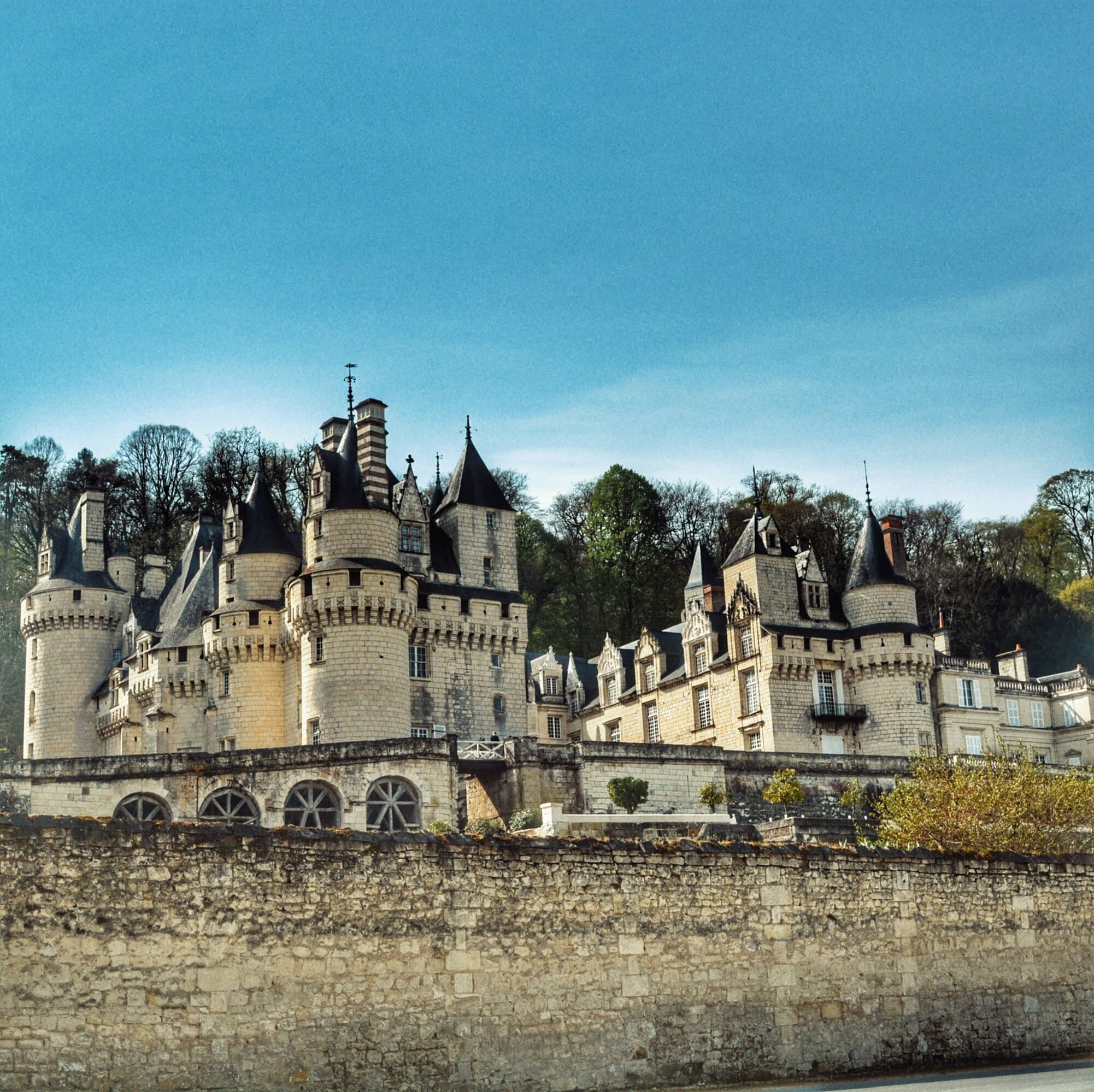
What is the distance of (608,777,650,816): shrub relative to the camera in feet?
132

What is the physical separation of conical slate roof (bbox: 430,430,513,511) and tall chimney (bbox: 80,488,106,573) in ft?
42.8

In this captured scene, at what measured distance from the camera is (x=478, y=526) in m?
48.8

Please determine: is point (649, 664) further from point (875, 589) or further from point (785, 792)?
point (785, 792)

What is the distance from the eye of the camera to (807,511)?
2869 inches

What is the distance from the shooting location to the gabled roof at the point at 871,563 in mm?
52875

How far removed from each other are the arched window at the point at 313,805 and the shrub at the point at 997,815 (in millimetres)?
13959

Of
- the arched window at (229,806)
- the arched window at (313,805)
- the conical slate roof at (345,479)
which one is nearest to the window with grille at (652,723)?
the conical slate roof at (345,479)

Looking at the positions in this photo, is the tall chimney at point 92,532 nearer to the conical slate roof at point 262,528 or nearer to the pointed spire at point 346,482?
the conical slate roof at point 262,528

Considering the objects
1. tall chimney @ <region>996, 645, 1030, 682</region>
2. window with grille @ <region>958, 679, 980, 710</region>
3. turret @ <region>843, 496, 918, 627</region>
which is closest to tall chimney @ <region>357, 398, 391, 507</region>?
turret @ <region>843, 496, 918, 627</region>

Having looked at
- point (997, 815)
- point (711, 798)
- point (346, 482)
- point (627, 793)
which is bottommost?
point (997, 815)

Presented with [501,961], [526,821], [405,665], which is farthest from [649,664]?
[501,961]

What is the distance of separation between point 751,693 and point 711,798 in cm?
1114

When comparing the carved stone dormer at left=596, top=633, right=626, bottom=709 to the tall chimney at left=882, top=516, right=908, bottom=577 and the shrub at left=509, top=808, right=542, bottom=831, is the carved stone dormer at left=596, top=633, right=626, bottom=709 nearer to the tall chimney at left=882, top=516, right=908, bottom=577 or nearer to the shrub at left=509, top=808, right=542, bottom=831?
the tall chimney at left=882, top=516, right=908, bottom=577

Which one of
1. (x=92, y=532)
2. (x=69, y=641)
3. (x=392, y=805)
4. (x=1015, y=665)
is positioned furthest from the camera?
(x=1015, y=665)
